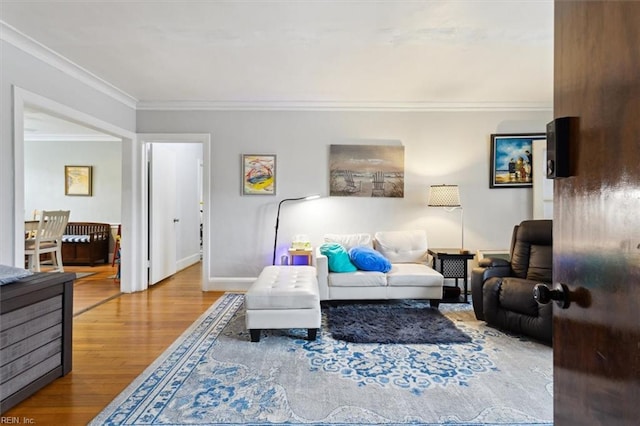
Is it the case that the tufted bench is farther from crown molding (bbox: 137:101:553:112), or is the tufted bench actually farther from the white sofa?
the white sofa

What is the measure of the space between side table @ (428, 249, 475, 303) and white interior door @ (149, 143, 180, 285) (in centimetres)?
369

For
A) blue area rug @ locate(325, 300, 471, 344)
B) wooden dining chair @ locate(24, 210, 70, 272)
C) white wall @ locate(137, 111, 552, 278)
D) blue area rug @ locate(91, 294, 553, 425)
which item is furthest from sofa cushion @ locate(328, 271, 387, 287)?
wooden dining chair @ locate(24, 210, 70, 272)

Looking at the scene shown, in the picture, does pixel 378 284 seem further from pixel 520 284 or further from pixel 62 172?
pixel 62 172

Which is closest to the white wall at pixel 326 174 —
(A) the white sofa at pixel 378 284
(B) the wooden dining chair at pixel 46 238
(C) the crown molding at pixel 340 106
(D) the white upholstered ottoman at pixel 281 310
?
(C) the crown molding at pixel 340 106

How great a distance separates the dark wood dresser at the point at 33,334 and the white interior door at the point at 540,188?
497cm

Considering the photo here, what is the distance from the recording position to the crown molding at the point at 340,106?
176 inches

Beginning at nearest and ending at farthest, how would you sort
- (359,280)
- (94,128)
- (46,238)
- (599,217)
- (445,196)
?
(599,217)
(359,280)
(94,128)
(445,196)
(46,238)

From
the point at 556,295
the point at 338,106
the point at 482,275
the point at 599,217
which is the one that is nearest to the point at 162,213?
the point at 338,106

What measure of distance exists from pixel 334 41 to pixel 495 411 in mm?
2781

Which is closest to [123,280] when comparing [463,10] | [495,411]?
[495,411]

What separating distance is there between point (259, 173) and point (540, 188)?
11.9ft

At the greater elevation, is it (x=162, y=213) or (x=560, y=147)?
(x=560, y=147)

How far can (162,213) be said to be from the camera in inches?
199

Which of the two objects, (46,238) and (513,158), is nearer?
(513,158)
